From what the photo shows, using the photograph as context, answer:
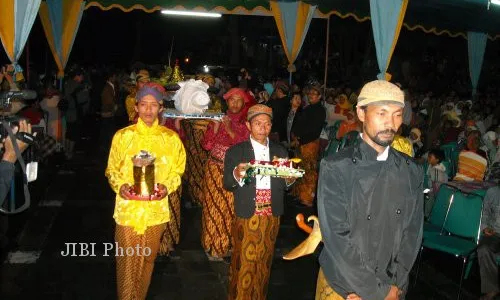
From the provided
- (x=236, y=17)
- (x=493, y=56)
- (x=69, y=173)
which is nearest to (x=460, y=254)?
(x=69, y=173)

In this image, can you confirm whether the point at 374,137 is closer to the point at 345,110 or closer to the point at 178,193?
the point at 178,193

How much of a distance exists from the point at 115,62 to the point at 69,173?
21773mm

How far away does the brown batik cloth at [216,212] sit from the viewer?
5.64 m

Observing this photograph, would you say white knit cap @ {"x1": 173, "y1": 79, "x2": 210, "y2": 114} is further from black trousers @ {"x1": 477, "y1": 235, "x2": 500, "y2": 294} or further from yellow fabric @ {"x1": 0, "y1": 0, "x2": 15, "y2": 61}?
black trousers @ {"x1": 477, "y1": 235, "x2": 500, "y2": 294}

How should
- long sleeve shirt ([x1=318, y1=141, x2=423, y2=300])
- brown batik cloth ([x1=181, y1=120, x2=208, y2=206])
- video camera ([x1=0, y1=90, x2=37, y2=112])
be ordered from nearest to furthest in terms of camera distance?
long sleeve shirt ([x1=318, y1=141, x2=423, y2=300]) < video camera ([x1=0, y1=90, x2=37, y2=112]) < brown batik cloth ([x1=181, y1=120, x2=208, y2=206])

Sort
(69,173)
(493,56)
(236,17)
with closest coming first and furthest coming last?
(69,173)
(236,17)
(493,56)

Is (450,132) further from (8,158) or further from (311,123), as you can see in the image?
(8,158)

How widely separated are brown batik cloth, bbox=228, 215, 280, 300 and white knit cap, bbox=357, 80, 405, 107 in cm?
171

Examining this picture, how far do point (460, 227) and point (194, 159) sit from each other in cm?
370

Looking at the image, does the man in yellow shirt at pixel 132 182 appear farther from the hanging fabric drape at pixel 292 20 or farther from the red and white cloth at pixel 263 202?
the hanging fabric drape at pixel 292 20

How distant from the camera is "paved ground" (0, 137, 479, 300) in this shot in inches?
196

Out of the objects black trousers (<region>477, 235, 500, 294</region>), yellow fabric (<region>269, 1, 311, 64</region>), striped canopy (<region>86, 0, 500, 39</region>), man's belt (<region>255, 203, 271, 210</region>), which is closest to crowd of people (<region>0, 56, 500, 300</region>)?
man's belt (<region>255, 203, 271, 210</region>)

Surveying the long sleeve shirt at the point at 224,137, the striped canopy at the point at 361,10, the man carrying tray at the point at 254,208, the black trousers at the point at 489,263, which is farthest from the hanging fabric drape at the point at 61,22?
the black trousers at the point at 489,263

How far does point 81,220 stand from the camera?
7.07 m
